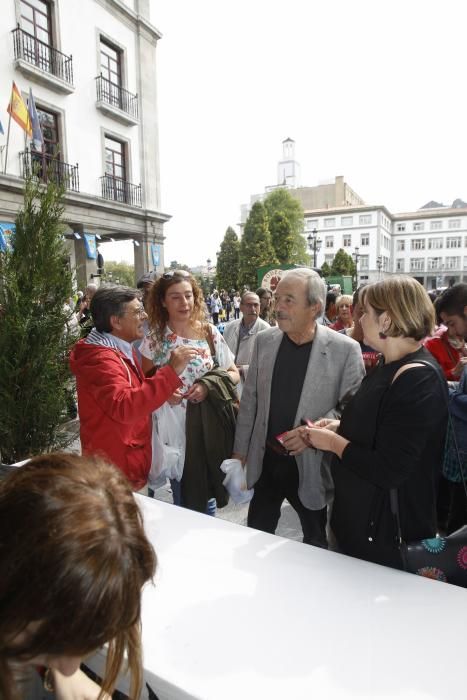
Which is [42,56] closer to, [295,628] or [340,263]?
[295,628]

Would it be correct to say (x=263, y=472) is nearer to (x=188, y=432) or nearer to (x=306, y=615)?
(x=188, y=432)

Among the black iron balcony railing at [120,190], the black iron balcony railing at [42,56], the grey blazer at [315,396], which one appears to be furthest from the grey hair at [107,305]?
the black iron balcony railing at [120,190]

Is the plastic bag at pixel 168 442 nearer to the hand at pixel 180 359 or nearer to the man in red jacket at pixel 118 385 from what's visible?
the man in red jacket at pixel 118 385

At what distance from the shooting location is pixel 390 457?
1346 mm

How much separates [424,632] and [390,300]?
984mm

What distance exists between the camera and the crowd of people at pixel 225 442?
0.62 m

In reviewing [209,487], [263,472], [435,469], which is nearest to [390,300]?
[435,469]

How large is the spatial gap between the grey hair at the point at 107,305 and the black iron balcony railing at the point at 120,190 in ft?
48.3

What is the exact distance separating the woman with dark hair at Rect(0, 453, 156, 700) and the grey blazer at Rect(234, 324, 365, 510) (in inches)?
59.9

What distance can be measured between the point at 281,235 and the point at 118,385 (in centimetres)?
4036

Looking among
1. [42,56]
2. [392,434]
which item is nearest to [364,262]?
[42,56]

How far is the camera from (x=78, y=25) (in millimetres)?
13828

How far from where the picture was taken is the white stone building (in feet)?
39.0

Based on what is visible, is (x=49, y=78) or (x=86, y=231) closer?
(x=49, y=78)
